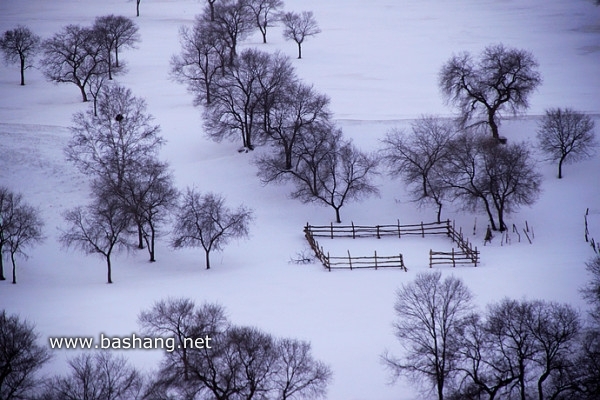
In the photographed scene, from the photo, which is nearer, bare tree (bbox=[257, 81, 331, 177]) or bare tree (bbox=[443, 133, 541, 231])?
bare tree (bbox=[443, 133, 541, 231])

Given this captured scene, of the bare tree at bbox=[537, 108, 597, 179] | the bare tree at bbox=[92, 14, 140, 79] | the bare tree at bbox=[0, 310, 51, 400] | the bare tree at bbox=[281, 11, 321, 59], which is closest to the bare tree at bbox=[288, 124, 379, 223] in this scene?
the bare tree at bbox=[537, 108, 597, 179]

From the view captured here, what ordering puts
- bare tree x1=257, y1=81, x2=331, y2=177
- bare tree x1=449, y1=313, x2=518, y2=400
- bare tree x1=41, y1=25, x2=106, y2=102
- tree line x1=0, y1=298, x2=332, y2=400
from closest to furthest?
tree line x1=0, y1=298, x2=332, y2=400 < bare tree x1=449, y1=313, x2=518, y2=400 < bare tree x1=257, y1=81, x2=331, y2=177 < bare tree x1=41, y1=25, x2=106, y2=102

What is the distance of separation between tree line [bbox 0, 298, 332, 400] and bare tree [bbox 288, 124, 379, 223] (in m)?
21.2

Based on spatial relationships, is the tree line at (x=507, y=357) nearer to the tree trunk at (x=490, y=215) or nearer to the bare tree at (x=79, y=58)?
the tree trunk at (x=490, y=215)

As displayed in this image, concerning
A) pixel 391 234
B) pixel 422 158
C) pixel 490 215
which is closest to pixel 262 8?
pixel 422 158

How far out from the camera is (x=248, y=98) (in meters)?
52.3

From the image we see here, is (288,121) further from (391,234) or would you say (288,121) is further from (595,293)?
(595,293)

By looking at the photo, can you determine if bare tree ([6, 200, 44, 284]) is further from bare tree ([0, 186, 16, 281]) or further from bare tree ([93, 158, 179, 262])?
bare tree ([93, 158, 179, 262])

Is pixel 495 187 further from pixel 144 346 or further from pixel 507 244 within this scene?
pixel 144 346

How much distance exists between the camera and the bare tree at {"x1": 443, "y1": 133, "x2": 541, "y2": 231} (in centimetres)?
4400

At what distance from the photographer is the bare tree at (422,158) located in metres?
46.7

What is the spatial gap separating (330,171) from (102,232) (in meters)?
16.7

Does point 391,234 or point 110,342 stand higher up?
point 391,234

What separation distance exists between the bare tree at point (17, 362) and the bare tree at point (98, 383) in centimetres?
83
